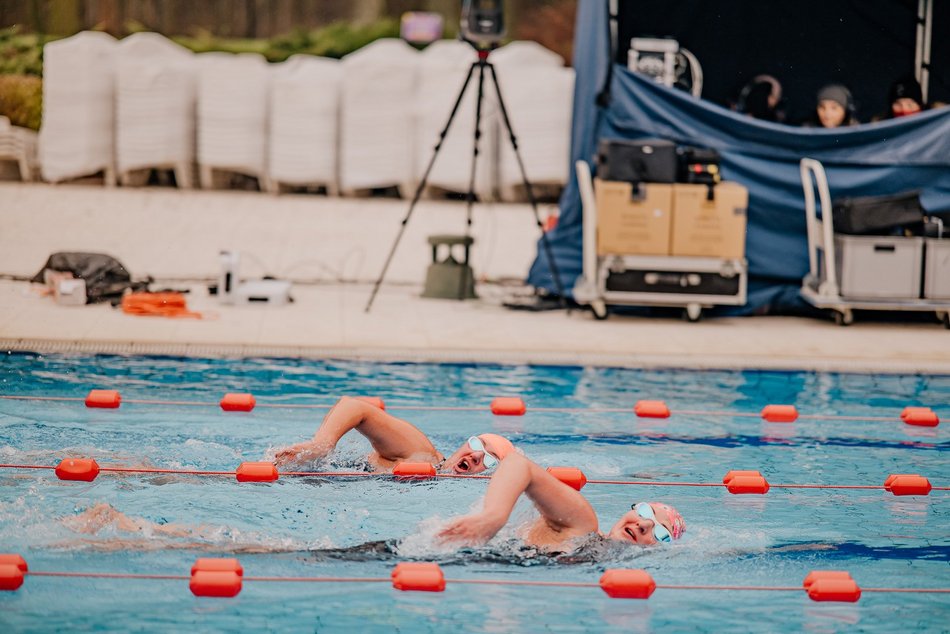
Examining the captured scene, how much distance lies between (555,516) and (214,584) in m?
1.34

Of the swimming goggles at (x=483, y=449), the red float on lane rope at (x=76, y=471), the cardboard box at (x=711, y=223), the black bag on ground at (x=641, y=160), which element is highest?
the black bag on ground at (x=641, y=160)

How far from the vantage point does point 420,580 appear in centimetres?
482

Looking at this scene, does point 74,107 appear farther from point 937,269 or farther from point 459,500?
point 459,500

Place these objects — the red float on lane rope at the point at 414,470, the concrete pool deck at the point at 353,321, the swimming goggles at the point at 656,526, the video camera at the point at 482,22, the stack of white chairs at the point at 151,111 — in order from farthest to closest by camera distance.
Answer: the stack of white chairs at the point at 151,111, the video camera at the point at 482,22, the concrete pool deck at the point at 353,321, the red float on lane rope at the point at 414,470, the swimming goggles at the point at 656,526

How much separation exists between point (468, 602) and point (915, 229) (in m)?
6.30

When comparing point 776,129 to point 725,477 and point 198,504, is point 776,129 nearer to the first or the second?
point 725,477

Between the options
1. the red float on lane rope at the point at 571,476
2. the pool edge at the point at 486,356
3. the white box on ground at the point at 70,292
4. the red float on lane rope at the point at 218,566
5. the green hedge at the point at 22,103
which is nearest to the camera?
the red float on lane rope at the point at 218,566

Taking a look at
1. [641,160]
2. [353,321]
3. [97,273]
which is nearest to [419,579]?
[353,321]

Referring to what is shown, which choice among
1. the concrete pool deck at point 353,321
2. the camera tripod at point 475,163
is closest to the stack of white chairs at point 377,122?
the concrete pool deck at point 353,321

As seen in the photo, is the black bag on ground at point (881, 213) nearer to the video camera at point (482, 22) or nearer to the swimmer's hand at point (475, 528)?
the video camera at point (482, 22)

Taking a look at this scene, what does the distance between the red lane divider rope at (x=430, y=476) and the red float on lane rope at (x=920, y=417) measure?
1.20 m

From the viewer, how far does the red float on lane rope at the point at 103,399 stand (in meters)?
7.21

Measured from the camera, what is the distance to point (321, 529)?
553 cm

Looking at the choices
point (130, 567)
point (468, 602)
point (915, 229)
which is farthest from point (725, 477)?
point (915, 229)
